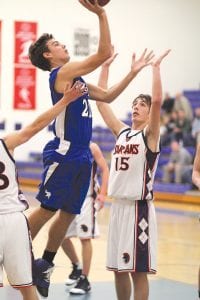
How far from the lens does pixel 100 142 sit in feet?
64.4

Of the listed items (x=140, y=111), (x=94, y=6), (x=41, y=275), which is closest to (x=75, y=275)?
(x=41, y=275)

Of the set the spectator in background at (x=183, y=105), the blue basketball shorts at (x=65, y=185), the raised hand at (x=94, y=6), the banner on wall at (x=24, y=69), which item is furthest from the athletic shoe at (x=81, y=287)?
the banner on wall at (x=24, y=69)

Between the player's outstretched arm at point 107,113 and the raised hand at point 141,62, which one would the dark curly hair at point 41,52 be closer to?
the player's outstretched arm at point 107,113

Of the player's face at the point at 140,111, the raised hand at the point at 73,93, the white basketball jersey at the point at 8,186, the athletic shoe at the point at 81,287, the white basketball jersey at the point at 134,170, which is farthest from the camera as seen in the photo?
the athletic shoe at the point at 81,287

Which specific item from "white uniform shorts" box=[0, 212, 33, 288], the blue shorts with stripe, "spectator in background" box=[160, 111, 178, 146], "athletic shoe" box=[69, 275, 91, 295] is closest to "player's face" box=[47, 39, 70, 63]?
the blue shorts with stripe

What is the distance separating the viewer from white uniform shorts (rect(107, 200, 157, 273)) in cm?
573

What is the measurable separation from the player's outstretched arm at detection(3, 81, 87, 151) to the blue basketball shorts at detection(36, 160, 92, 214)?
2.49ft

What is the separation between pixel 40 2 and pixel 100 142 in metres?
3.97

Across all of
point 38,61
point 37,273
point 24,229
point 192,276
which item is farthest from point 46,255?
point 192,276

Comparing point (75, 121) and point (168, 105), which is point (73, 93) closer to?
point (75, 121)

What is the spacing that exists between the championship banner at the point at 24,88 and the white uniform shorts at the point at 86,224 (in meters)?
11.4

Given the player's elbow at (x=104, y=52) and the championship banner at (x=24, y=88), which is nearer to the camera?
the player's elbow at (x=104, y=52)

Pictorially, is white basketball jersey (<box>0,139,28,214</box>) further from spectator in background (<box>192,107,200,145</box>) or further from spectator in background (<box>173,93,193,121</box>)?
spectator in background (<box>173,93,193,121</box>)

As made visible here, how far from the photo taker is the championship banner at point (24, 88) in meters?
18.7
